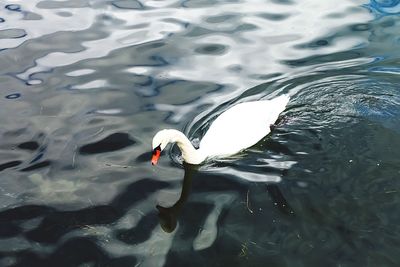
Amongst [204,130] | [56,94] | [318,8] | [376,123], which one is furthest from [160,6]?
[376,123]

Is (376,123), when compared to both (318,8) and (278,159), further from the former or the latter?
(318,8)

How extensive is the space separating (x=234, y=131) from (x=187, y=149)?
2.86ft

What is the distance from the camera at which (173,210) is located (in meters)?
6.56

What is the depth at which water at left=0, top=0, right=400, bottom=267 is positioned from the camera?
5.96 meters

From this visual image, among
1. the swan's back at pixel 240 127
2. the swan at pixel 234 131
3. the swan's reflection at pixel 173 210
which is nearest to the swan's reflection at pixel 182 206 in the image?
the swan's reflection at pixel 173 210

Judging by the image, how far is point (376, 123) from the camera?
310 inches

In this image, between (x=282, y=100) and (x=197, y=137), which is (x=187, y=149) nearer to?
(x=197, y=137)

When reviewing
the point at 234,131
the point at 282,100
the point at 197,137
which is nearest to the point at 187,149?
the point at 234,131

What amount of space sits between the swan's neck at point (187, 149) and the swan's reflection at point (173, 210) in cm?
25

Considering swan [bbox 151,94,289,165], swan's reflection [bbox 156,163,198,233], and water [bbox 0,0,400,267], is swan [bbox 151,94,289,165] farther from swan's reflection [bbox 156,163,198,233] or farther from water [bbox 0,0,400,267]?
swan's reflection [bbox 156,163,198,233]

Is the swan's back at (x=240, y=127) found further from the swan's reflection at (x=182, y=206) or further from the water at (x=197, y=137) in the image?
the swan's reflection at (x=182, y=206)

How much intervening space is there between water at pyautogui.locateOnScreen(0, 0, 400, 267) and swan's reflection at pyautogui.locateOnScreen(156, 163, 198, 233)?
0.07ft

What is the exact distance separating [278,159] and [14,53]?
6493mm

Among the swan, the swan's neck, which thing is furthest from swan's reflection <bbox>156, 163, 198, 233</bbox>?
the swan
